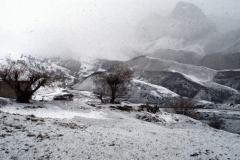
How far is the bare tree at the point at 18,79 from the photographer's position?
2641cm

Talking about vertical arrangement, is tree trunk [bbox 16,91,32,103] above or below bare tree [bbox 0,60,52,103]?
below

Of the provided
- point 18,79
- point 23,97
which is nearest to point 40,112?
point 23,97

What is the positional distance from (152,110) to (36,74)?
2146 centimetres

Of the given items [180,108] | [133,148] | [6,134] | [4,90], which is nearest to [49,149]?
[6,134]

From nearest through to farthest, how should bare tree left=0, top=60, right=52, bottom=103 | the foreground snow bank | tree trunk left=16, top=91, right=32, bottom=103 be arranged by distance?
the foreground snow bank → tree trunk left=16, top=91, right=32, bottom=103 → bare tree left=0, top=60, right=52, bottom=103

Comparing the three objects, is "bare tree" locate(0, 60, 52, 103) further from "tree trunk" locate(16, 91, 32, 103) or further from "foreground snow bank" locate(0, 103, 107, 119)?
"foreground snow bank" locate(0, 103, 107, 119)

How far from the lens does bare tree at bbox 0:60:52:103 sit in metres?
26.4

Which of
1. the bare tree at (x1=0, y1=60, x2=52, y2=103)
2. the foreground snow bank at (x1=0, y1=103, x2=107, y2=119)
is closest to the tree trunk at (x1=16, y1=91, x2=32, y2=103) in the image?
the bare tree at (x1=0, y1=60, x2=52, y2=103)

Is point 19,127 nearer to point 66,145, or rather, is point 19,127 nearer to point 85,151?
point 66,145

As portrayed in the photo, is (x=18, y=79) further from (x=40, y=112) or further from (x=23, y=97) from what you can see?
(x=40, y=112)

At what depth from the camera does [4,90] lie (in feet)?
165

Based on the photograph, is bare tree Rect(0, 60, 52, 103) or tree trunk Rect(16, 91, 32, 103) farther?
bare tree Rect(0, 60, 52, 103)

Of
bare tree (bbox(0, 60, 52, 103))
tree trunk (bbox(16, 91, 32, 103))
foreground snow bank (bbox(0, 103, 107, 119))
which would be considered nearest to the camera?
foreground snow bank (bbox(0, 103, 107, 119))

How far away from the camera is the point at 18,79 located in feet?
91.1
